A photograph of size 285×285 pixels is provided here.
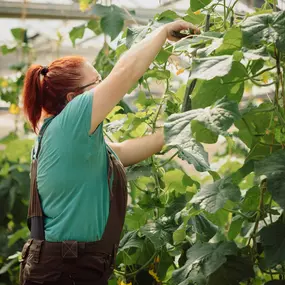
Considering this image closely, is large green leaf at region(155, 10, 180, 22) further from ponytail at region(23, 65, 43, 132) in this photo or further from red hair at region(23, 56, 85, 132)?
ponytail at region(23, 65, 43, 132)

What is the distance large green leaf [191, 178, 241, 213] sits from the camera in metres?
1.81

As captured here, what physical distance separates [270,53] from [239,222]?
594 mm

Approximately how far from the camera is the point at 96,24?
10.8 feet

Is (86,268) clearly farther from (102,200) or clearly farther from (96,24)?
(96,24)

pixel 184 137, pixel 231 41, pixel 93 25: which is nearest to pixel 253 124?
pixel 231 41

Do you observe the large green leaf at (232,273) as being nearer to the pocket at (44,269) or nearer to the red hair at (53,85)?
the pocket at (44,269)

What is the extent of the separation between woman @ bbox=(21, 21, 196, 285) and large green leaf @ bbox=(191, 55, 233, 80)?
0.20 meters

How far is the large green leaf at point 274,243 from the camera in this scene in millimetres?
1858

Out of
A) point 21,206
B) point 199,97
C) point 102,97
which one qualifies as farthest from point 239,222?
point 21,206

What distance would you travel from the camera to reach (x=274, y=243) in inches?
74.2

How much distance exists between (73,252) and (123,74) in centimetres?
48

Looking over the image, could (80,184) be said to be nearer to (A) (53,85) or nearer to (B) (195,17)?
(A) (53,85)

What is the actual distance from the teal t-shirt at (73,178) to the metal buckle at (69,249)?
2 cm

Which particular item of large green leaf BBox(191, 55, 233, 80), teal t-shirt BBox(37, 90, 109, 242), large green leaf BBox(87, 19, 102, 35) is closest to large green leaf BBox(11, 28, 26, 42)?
large green leaf BBox(87, 19, 102, 35)
